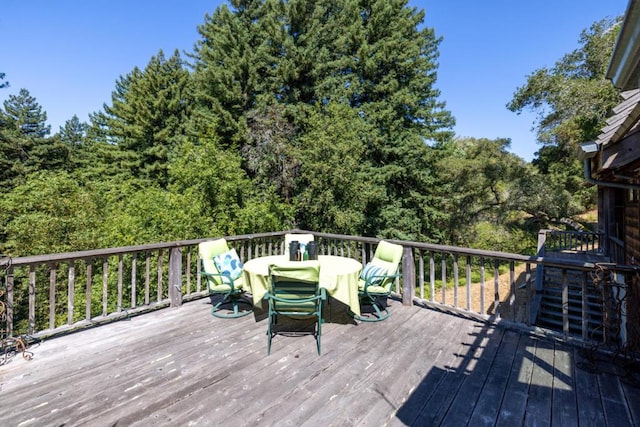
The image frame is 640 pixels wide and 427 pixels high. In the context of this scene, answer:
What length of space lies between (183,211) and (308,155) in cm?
452

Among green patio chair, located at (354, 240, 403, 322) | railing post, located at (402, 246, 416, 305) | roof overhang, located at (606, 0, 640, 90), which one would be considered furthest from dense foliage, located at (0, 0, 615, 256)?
A: roof overhang, located at (606, 0, 640, 90)

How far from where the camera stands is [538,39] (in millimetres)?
10766

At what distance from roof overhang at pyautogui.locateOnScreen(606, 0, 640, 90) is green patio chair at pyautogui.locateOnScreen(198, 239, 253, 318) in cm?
369

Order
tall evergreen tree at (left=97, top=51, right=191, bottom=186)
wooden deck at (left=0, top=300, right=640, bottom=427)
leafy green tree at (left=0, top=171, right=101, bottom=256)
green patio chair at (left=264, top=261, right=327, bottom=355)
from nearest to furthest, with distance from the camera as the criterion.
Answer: wooden deck at (left=0, top=300, right=640, bottom=427) < green patio chair at (left=264, top=261, right=327, bottom=355) < leafy green tree at (left=0, top=171, right=101, bottom=256) < tall evergreen tree at (left=97, top=51, right=191, bottom=186)

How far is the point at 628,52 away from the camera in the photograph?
1069 mm

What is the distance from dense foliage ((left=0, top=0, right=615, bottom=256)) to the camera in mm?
10508

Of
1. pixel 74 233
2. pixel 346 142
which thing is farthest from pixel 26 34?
pixel 346 142

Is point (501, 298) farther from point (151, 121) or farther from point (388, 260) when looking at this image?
point (151, 121)

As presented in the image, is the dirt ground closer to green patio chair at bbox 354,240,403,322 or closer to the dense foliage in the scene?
the dense foliage

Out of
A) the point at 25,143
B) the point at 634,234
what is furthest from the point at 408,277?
the point at 25,143

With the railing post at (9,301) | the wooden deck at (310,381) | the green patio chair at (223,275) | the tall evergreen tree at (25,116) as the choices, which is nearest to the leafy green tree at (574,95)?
the wooden deck at (310,381)

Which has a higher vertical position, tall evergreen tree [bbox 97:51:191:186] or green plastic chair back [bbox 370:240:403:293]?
tall evergreen tree [bbox 97:51:191:186]

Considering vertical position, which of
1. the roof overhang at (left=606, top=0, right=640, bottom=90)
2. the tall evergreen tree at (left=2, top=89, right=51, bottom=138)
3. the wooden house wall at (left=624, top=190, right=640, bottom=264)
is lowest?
the wooden house wall at (left=624, top=190, right=640, bottom=264)

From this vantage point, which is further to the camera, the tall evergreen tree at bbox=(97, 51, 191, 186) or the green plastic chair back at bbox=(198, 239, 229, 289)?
the tall evergreen tree at bbox=(97, 51, 191, 186)
